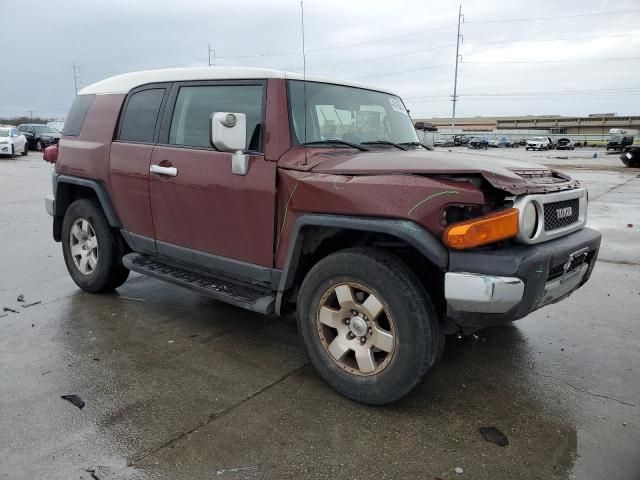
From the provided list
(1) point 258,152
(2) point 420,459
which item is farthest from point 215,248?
(2) point 420,459

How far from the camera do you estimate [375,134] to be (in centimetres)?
389

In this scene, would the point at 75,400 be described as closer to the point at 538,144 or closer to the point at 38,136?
the point at 38,136

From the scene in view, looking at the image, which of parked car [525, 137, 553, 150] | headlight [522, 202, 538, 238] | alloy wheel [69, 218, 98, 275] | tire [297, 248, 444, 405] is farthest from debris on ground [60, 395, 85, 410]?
parked car [525, 137, 553, 150]

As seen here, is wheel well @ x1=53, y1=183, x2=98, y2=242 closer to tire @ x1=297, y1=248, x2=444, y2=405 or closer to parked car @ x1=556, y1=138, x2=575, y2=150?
tire @ x1=297, y1=248, x2=444, y2=405

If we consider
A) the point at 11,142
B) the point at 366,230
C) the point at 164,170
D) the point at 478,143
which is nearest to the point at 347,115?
the point at 366,230

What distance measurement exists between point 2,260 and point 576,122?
97803 mm

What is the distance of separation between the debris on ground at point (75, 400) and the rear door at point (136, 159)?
1.49 m

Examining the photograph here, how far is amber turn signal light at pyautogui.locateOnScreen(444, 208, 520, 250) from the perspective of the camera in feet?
8.40

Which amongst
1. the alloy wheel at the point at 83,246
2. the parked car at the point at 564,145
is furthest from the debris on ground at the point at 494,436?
the parked car at the point at 564,145

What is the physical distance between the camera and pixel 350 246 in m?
3.26

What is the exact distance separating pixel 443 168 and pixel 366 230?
54 cm

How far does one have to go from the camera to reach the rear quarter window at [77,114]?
4863mm

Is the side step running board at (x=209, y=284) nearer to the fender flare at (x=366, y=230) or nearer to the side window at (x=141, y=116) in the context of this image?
the fender flare at (x=366, y=230)

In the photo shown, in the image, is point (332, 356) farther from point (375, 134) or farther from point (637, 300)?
point (637, 300)
